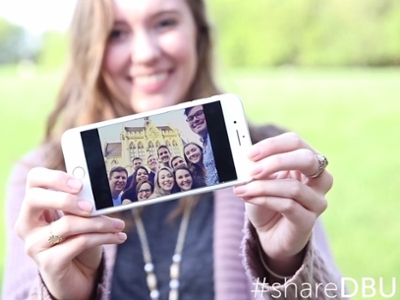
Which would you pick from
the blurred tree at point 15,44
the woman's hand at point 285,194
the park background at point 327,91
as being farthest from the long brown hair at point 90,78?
the blurred tree at point 15,44

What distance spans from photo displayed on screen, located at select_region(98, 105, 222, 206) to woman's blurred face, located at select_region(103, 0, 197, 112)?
0.82ft

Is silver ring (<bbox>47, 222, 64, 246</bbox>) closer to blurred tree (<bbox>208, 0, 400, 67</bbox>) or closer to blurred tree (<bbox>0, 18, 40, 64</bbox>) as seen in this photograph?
blurred tree (<bbox>0, 18, 40, 64</bbox>)

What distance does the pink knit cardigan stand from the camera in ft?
1.95

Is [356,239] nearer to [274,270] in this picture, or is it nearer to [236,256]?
[236,256]

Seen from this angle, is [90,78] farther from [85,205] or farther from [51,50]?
[51,50]

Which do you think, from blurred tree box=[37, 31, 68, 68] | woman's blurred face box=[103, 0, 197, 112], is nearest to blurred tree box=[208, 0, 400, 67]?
blurred tree box=[37, 31, 68, 68]

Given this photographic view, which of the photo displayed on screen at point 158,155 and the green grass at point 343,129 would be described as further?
the green grass at point 343,129

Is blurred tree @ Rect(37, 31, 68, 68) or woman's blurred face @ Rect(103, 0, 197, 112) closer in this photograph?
woman's blurred face @ Rect(103, 0, 197, 112)

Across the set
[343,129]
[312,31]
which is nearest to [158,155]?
[343,129]

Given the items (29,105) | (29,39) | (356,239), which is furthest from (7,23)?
(356,239)

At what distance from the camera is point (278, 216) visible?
0.59 meters

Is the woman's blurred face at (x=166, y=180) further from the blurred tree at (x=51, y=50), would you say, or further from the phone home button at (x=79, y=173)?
the blurred tree at (x=51, y=50)

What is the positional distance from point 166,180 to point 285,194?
0.41 feet

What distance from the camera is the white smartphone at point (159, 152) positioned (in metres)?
0.54
